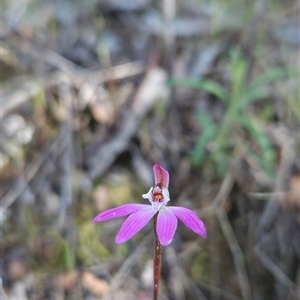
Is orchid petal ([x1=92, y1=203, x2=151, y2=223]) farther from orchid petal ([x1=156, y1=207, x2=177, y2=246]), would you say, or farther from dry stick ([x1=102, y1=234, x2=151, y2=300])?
dry stick ([x1=102, y1=234, x2=151, y2=300])

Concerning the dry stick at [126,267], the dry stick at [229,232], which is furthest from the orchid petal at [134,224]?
the dry stick at [229,232]

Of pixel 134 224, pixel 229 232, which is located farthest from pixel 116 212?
pixel 229 232

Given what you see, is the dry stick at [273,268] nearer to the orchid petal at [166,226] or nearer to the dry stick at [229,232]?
the dry stick at [229,232]

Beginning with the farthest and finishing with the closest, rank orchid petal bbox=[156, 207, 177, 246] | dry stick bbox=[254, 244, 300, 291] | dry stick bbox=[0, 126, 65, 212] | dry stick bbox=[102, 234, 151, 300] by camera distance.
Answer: dry stick bbox=[0, 126, 65, 212] → dry stick bbox=[254, 244, 300, 291] → dry stick bbox=[102, 234, 151, 300] → orchid petal bbox=[156, 207, 177, 246]

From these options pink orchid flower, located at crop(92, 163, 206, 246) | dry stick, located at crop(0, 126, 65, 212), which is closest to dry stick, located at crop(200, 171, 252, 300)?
dry stick, located at crop(0, 126, 65, 212)

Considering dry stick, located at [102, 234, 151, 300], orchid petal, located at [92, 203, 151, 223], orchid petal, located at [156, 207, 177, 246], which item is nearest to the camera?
orchid petal, located at [156, 207, 177, 246]

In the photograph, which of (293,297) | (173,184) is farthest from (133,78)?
(293,297)
